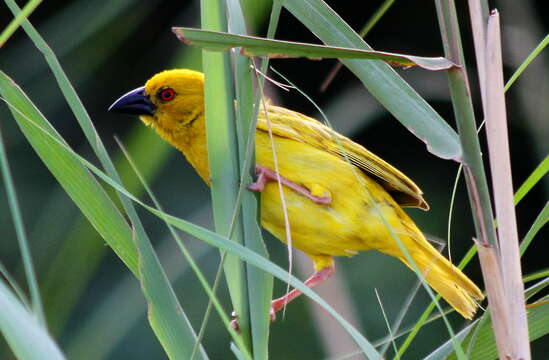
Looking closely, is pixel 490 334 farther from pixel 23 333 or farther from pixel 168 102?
pixel 168 102

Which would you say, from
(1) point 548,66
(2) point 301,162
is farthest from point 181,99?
(1) point 548,66

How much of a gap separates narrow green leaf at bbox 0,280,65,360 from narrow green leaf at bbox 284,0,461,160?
63 centimetres

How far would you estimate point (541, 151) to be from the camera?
3625 millimetres

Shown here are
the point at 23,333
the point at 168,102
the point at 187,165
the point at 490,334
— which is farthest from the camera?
the point at 187,165

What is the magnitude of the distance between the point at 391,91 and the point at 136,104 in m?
1.56

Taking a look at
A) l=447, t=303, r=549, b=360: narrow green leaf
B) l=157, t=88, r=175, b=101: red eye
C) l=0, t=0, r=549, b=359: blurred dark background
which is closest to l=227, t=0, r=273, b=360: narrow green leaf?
l=447, t=303, r=549, b=360: narrow green leaf

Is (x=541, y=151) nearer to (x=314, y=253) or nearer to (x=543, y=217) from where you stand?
(x=314, y=253)

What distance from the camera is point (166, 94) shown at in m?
2.80

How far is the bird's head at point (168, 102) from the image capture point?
2711 millimetres

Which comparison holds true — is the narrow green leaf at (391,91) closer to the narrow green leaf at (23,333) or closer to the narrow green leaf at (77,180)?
the narrow green leaf at (77,180)

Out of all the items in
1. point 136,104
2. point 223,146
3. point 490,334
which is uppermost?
point 136,104

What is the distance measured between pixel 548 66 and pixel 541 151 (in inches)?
58.8

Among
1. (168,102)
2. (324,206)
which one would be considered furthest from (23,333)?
(168,102)

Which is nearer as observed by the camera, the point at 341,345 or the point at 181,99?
the point at 341,345
